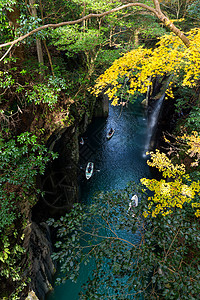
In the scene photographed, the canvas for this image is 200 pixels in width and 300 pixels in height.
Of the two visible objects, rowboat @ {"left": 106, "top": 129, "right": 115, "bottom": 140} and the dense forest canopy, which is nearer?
the dense forest canopy

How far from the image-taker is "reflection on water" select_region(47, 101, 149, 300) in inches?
551

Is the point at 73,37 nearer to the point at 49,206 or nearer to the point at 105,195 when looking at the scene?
the point at 105,195

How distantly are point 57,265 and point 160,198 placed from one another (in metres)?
7.91

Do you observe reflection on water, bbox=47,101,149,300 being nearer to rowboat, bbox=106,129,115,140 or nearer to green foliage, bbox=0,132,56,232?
rowboat, bbox=106,129,115,140

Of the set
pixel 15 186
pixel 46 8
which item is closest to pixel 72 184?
pixel 15 186

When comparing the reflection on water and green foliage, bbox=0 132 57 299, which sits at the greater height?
green foliage, bbox=0 132 57 299

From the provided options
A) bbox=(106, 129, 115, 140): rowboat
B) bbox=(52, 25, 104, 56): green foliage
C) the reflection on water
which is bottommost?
the reflection on water

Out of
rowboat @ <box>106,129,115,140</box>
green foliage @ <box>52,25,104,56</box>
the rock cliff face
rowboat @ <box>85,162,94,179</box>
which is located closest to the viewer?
the rock cliff face

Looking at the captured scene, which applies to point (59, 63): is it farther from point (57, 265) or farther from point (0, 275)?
point (57, 265)

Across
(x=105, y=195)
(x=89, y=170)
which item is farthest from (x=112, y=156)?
(x=105, y=195)

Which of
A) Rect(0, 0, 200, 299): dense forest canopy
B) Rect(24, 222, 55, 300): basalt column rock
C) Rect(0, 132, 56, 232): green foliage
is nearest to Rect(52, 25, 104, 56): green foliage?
Rect(0, 0, 200, 299): dense forest canopy

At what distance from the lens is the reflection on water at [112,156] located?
14.0 m

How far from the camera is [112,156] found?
18766 mm

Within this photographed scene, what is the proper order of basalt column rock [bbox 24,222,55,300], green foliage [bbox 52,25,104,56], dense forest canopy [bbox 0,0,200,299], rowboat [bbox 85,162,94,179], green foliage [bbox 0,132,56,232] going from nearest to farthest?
1. dense forest canopy [bbox 0,0,200,299]
2. green foliage [bbox 0,132,56,232]
3. basalt column rock [bbox 24,222,55,300]
4. green foliage [bbox 52,25,104,56]
5. rowboat [bbox 85,162,94,179]
